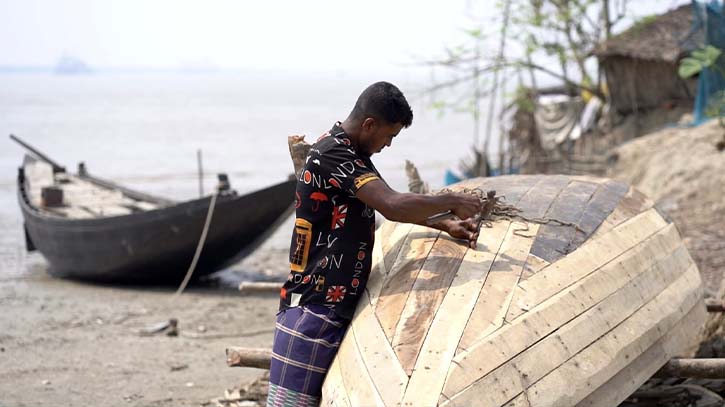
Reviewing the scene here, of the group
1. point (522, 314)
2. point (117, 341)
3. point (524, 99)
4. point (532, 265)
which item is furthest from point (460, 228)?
point (524, 99)

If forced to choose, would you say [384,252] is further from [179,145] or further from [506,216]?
[179,145]

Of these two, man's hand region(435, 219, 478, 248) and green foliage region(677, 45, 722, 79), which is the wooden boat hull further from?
man's hand region(435, 219, 478, 248)

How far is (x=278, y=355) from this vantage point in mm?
3430

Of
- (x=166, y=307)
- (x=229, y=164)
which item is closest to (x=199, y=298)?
(x=166, y=307)

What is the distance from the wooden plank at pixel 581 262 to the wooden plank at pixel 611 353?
272mm

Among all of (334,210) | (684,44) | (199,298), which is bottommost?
(199,298)

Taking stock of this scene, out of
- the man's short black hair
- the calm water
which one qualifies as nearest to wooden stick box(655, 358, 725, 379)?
the man's short black hair

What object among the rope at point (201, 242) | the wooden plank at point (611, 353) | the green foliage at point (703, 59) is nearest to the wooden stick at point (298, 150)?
the wooden plank at point (611, 353)

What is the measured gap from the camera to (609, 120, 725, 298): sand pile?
8477mm

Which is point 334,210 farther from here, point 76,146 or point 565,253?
point 76,146

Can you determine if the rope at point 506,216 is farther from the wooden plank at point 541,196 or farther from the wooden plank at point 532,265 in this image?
the wooden plank at point 532,265

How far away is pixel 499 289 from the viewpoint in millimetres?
3467

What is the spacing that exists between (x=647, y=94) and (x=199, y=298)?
35.1 feet

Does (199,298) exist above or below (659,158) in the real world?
below
